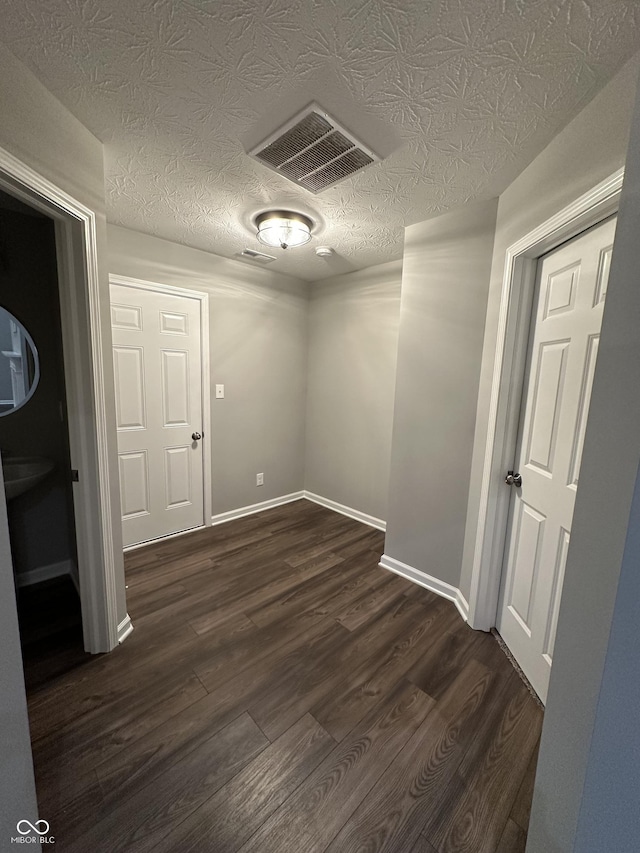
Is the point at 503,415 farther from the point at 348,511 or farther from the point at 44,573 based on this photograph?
the point at 44,573

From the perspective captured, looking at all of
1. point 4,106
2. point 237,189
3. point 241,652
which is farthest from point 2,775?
point 237,189

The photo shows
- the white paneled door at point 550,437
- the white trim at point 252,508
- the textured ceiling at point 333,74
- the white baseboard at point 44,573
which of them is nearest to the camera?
the textured ceiling at point 333,74

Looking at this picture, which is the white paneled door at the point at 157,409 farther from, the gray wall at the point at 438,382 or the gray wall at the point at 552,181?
the gray wall at the point at 552,181

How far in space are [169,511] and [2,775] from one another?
222 cm

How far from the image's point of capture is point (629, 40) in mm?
929

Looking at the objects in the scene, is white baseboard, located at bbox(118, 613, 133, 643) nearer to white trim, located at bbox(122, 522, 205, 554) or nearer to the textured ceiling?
white trim, located at bbox(122, 522, 205, 554)

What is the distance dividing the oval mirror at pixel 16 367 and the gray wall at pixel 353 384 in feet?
7.79

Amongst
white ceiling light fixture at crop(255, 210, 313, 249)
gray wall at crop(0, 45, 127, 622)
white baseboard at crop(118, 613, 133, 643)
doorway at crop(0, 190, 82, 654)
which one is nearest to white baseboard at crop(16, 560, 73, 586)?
doorway at crop(0, 190, 82, 654)

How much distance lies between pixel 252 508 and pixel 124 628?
169 cm

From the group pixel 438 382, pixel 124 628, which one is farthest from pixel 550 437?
pixel 124 628

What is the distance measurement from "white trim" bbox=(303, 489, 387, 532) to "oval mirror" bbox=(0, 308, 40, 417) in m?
2.67

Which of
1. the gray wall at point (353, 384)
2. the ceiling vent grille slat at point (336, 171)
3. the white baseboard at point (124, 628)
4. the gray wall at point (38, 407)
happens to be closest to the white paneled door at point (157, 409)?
the gray wall at point (38, 407)

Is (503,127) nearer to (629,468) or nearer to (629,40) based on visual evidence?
(629,40)

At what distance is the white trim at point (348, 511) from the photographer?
10.3ft
